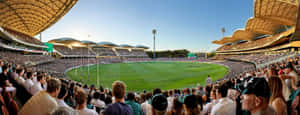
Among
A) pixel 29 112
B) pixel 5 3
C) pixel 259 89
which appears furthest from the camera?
pixel 5 3

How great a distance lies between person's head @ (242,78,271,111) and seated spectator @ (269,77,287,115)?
688mm

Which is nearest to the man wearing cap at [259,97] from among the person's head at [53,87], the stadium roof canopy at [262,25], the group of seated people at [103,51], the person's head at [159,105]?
the person's head at [159,105]

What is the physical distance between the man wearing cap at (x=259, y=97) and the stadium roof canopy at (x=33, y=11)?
24427 mm

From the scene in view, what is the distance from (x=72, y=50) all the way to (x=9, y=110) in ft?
198

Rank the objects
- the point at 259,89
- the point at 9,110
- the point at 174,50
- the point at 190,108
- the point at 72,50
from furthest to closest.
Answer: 1. the point at 174,50
2. the point at 72,50
3. the point at 9,110
4. the point at 190,108
5. the point at 259,89

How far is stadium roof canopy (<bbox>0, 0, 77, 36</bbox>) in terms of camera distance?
20.3 meters

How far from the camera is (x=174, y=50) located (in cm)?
9288

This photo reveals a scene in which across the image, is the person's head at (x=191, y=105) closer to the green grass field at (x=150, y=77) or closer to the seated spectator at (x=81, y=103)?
the seated spectator at (x=81, y=103)

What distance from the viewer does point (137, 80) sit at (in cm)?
1744

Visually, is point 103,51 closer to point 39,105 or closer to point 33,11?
point 33,11

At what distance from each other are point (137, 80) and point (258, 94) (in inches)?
650

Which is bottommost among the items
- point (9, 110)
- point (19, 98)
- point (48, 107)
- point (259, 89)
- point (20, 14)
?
point (19, 98)

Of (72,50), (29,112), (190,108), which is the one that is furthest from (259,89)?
(72,50)

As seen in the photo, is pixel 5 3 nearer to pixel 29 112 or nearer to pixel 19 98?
pixel 19 98
